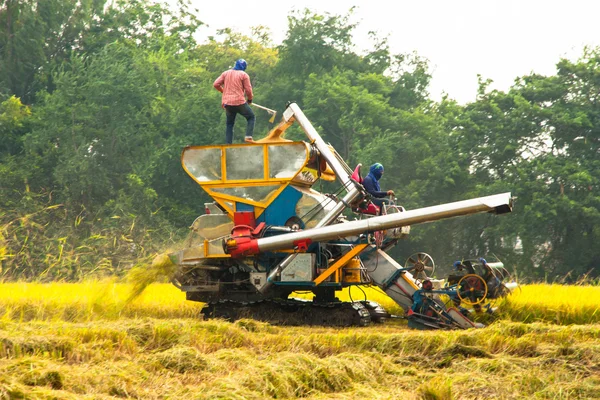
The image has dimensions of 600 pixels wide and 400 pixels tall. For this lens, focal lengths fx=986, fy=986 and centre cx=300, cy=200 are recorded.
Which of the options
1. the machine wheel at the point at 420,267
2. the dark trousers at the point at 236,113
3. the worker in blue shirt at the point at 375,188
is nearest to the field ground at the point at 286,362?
the machine wheel at the point at 420,267

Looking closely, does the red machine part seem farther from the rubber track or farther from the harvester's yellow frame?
the rubber track

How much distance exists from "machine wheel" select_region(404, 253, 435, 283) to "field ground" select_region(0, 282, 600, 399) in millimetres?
1415

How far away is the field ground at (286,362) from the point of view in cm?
829

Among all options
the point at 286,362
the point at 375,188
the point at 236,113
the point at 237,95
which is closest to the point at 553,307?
the point at 375,188

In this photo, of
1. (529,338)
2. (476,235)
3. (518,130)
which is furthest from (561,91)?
(529,338)

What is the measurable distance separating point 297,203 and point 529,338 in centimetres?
440

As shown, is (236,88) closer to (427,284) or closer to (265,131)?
(427,284)

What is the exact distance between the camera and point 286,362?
9.10 metres

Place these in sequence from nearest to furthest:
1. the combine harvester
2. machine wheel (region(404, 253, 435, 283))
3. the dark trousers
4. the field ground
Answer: the field ground
the combine harvester
machine wheel (region(404, 253, 435, 283))
the dark trousers

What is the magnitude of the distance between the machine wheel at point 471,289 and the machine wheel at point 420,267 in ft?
2.94

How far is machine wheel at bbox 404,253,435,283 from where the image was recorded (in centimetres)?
1438

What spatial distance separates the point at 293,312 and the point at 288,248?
112 centimetres

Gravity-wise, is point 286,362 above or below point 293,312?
above

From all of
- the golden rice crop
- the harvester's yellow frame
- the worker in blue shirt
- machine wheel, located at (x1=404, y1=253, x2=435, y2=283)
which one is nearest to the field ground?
the golden rice crop
